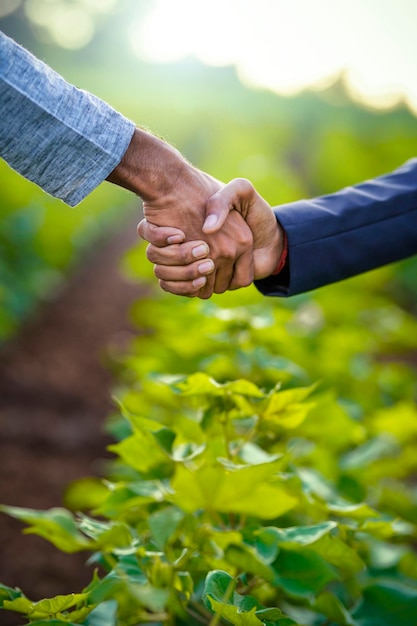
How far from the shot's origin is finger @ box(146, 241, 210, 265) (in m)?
1.61

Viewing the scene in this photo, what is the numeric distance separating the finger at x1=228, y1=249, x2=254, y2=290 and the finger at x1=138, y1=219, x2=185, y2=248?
188mm

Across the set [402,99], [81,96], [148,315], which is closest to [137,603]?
[81,96]

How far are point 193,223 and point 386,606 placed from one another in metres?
0.95

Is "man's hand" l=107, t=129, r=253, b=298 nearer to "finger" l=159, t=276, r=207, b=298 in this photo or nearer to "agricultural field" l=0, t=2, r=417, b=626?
"finger" l=159, t=276, r=207, b=298

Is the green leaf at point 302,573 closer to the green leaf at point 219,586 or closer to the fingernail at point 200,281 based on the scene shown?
the green leaf at point 219,586

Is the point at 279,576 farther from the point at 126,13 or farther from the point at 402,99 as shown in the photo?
the point at 126,13

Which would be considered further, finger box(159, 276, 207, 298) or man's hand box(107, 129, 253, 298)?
finger box(159, 276, 207, 298)

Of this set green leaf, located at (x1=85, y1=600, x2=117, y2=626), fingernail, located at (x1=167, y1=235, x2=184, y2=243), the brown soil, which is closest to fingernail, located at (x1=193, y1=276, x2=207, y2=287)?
fingernail, located at (x1=167, y1=235, x2=184, y2=243)

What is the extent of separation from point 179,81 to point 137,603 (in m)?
49.4

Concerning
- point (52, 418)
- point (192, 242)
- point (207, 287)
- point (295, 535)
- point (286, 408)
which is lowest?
point (52, 418)

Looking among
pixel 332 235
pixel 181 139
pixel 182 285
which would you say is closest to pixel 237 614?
pixel 182 285

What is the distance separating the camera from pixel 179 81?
47938 millimetres

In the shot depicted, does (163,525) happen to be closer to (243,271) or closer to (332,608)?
(332,608)

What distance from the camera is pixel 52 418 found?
358 centimetres
